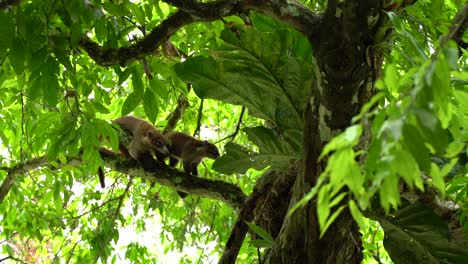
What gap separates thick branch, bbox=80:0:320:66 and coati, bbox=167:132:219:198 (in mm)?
2953

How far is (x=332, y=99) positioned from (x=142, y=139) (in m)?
3.37

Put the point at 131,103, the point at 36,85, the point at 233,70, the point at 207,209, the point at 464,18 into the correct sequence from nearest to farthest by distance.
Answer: the point at 464,18, the point at 36,85, the point at 233,70, the point at 131,103, the point at 207,209

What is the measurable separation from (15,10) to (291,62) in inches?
54.8

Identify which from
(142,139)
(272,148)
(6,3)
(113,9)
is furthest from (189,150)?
(6,3)

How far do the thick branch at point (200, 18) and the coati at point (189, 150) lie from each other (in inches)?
116

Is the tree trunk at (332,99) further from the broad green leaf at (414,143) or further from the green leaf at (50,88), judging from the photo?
the green leaf at (50,88)

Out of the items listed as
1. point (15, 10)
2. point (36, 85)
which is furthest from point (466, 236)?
point (15, 10)

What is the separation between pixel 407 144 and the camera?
1255mm

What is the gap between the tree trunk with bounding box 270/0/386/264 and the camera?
6.96 feet

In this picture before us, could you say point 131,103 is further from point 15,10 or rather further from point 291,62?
point 291,62

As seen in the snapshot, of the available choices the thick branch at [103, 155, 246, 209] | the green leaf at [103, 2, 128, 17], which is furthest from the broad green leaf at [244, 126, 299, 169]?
the green leaf at [103, 2, 128, 17]

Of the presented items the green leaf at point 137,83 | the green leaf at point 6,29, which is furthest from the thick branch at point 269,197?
the green leaf at point 6,29

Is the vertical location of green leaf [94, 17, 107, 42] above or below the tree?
above

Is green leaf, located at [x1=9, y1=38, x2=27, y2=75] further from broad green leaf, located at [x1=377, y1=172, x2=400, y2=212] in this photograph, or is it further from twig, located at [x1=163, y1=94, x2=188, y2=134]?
twig, located at [x1=163, y1=94, x2=188, y2=134]
